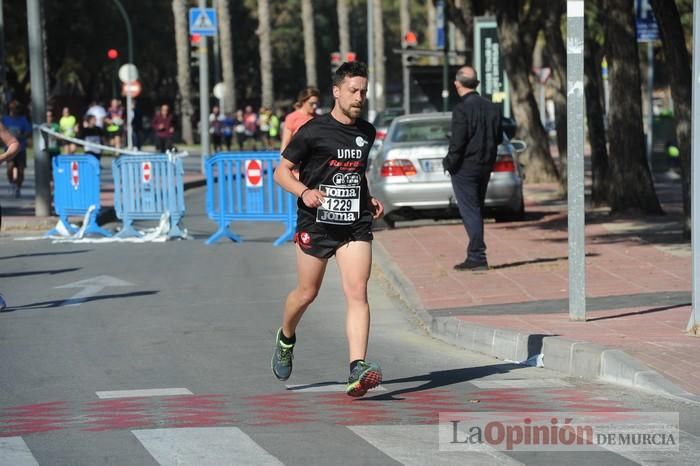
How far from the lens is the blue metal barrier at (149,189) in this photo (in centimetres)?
1953

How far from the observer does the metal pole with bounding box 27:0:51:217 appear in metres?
22.4

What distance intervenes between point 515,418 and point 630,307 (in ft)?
14.1

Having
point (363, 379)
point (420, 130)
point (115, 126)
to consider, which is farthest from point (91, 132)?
point (363, 379)

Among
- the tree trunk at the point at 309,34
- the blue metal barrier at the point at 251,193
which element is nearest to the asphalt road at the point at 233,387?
the blue metal barrier at the point at 251,193

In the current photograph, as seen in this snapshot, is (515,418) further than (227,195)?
No

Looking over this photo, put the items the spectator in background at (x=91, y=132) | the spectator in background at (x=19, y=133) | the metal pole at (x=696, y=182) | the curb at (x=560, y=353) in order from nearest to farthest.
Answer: the curb at (x=560, y=353) < the metal pole at (x=696, y=182) < the spectator in background at (x=19, y=133) < the spectator in background at (x=91, y=132)

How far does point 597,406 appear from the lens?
313 inches

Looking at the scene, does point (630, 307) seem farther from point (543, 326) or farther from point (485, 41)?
point (485, 41)

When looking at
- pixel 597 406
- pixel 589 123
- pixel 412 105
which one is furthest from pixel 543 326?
pixel 412 105

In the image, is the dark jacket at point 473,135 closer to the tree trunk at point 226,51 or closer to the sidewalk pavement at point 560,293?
the sidewalk pavement at point 560,293

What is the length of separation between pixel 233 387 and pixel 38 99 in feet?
48.3

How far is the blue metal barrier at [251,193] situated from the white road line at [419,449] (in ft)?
38.4

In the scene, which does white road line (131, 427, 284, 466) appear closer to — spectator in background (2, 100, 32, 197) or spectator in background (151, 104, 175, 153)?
spectator in background (2, 100, 32, 197)

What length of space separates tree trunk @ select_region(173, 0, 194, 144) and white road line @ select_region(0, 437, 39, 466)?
44273 mm
